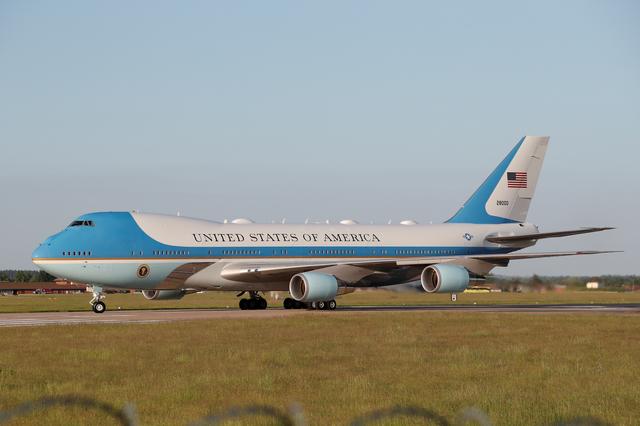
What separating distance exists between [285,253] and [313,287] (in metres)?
4.18

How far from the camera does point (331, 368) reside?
20.9 m

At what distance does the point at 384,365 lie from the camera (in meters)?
21.5

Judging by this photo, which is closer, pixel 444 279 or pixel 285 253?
pixel 444 279

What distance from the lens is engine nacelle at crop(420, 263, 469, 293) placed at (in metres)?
47.0

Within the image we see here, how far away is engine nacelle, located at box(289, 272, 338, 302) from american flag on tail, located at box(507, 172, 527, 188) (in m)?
15.7

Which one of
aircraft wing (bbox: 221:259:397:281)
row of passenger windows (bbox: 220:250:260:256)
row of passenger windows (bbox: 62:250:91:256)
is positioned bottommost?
aircraft wing (bbox: 221:259:397:281)

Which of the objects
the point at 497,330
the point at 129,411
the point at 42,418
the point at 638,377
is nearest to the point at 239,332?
the point at 497,330

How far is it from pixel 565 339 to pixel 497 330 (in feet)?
12.2

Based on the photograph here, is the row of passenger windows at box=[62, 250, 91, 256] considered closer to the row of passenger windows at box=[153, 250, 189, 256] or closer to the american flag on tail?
the row of passenger windows at box=[153, 250, 189, 256]

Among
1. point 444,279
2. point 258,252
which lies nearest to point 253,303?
point 258,252

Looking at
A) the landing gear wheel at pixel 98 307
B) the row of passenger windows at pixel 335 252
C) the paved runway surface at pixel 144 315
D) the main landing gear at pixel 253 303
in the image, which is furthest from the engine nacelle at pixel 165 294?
the row of passenger windows at pixel 335 252

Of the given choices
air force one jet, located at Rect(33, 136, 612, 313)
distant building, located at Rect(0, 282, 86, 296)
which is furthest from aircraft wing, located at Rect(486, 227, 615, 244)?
distant building, located at Rect(0, 282, 86, 296)

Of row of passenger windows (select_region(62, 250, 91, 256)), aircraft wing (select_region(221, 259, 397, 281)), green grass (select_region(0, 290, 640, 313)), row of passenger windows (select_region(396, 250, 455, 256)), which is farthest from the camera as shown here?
green grass (select_region(0, 290, 640, 313))

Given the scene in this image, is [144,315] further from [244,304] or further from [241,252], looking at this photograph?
[244,304]
